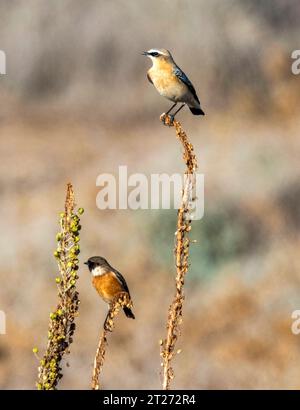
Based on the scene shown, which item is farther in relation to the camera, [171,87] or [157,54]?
[157,54]

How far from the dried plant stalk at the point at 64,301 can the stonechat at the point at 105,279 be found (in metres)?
3.52

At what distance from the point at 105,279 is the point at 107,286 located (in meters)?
0.13

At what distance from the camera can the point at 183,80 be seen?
12.0 meters

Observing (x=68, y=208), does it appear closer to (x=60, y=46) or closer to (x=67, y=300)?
(x=67, y=300)

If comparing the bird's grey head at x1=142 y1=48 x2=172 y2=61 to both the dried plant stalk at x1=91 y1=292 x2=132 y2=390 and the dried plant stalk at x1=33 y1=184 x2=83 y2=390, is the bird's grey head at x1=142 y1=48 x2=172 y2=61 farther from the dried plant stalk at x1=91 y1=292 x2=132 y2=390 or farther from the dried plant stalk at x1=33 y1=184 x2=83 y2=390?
the dried plant stalk at x1=33 y1=184 x2=83 y2=390

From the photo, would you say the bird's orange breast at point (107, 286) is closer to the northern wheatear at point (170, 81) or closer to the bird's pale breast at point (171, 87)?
the northern wheatear at point (170, 81)

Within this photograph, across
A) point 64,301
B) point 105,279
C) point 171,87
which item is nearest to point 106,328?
point 64,301

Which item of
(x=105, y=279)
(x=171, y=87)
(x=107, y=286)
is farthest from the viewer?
(x=171, y=87)

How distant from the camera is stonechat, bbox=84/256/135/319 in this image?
9659 mm

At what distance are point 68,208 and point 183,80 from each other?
6225mm

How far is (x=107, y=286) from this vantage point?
9695mm

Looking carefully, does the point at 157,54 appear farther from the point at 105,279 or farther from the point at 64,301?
the point at 64,301
